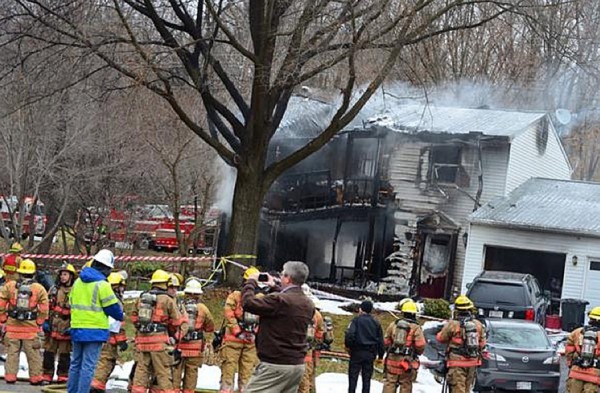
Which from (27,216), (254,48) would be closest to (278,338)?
(254,48)

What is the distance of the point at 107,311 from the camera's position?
10789mm

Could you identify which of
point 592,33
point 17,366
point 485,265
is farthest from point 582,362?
point 592,33

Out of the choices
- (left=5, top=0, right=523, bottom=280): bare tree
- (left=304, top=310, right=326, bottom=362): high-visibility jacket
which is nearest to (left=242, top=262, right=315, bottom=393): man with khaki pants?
(left=304, top=310, right=326, bottom=362): high-visibility jacket

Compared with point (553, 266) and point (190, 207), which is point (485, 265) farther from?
point (190, 207)

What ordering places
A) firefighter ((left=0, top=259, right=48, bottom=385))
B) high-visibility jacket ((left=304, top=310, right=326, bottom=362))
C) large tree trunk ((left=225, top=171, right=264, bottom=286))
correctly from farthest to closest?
large tree trunk ((left=225, top=171, right=264, bottom=286))
high-visibility jacket ((left=304, top=310, right=326, bottom=362))
firefighter ((left=0, top=259, right=48, bottom=385))

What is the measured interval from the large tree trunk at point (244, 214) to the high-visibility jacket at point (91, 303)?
536 inches

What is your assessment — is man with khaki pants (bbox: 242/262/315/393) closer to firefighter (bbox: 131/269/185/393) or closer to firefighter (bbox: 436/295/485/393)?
firefighter (bbox: 131/269/185/393)

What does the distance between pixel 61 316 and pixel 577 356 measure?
687cm

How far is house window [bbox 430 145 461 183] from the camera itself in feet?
101

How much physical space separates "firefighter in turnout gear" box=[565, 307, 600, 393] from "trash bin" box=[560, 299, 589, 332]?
13321mm

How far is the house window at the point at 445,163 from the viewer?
30.8m

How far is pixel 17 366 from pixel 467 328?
6034 millimetres

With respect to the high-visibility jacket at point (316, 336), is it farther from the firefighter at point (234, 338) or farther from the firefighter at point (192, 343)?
the firefighter at point (192, 343)

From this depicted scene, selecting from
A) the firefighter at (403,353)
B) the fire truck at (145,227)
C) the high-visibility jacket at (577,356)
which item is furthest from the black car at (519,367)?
the fire truck at (145,227)
